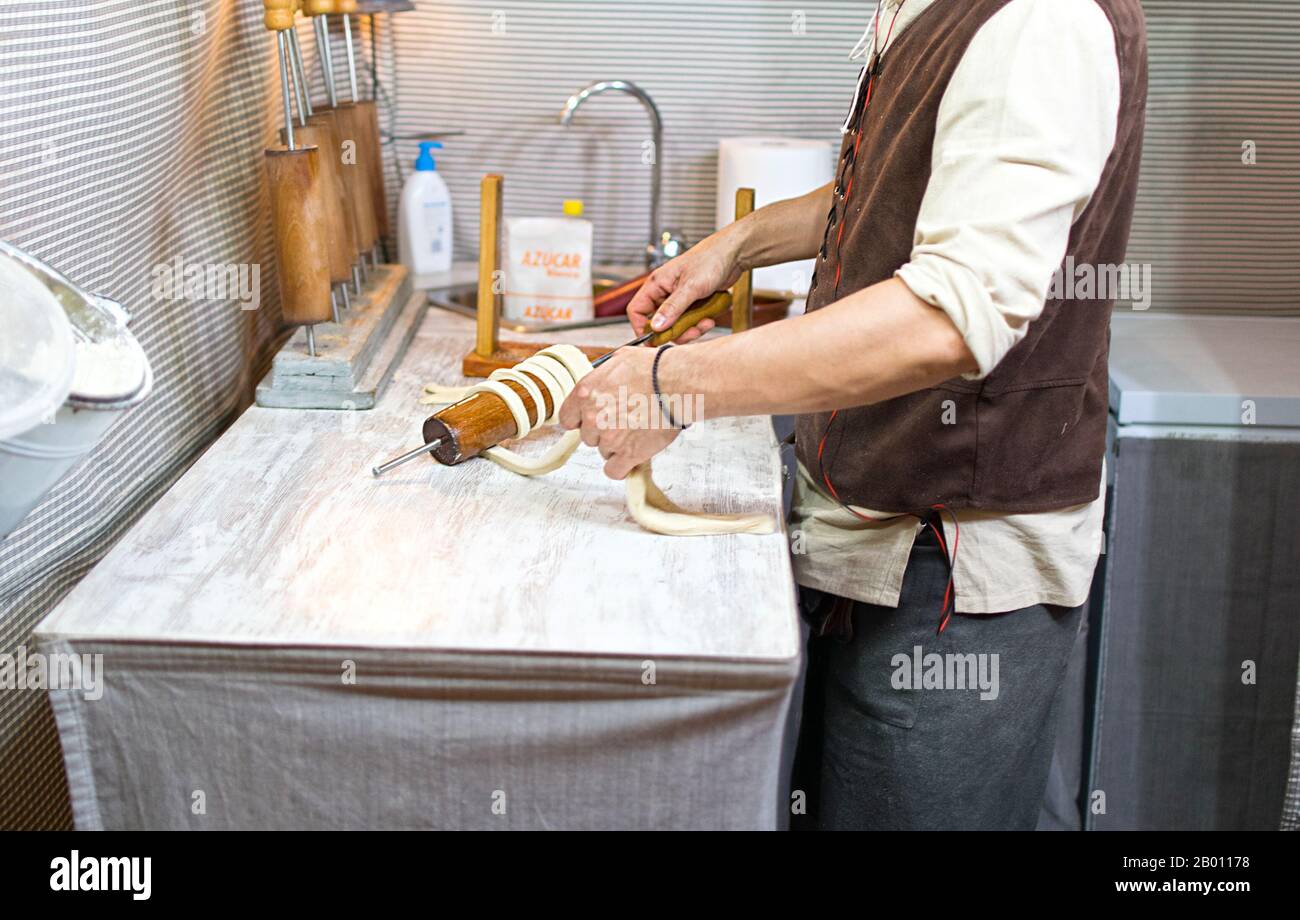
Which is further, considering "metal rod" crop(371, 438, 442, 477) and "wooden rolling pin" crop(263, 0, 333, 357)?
"wooden rolling pin" crop(263, 0, 333, 357)

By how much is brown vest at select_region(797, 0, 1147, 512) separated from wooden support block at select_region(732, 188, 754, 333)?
0.47 metres

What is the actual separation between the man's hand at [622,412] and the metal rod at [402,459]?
0.75 feet

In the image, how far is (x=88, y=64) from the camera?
1262 mm

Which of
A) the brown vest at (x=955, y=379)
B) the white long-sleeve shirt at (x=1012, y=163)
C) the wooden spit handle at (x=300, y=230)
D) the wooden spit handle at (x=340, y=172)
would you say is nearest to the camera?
the white long-sleeve shirt at (x=1012, y=163)

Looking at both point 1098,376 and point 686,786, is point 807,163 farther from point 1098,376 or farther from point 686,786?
point 686,786

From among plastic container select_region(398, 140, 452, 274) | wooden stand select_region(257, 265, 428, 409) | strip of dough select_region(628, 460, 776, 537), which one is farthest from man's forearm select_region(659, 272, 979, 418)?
plastic container select_region(398, 140, 452, 274)

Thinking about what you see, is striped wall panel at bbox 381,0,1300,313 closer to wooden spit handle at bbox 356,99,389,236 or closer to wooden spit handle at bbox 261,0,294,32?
wooden spit handle at bbox 356,99,389,236

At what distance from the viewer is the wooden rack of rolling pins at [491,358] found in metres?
1.36

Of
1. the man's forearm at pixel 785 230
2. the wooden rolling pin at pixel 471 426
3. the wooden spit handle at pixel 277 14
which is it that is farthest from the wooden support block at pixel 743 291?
the wooden spit handle at pixel 277 14

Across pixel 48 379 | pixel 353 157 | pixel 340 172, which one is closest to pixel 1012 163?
pixel 48 379

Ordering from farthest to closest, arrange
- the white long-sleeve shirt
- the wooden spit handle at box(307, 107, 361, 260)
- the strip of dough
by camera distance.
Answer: the wooden spit handle at box(307, 107, 361, 260) → the strip of dough → the white long-sleeve shirt

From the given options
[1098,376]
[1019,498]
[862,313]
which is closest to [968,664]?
[1019,498]

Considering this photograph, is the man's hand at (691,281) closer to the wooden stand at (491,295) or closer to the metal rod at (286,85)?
the wooden stand at (491,295)

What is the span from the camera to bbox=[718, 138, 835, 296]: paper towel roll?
2.08 m
